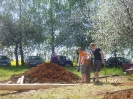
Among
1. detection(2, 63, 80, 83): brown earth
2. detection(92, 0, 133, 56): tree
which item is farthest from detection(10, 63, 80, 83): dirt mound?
detection(92, 0, 133, 56): tree

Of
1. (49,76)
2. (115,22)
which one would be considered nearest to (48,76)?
(49,76)

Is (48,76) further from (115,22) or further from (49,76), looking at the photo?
(115,22)

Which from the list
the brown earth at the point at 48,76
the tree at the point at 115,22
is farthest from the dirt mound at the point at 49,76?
the tree at the point at 115,22

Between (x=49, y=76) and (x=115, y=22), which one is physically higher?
(x=115, y=22)

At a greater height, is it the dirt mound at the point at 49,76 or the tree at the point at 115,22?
the tree at the point at 115,22

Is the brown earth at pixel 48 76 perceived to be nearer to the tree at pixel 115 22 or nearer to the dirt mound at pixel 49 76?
the dirt mound at pixel 49 76

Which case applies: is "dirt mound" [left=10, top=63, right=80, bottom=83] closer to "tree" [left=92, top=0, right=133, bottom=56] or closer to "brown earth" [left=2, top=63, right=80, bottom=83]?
"brown earth" [left=2, top=63, right=80, bottom=83]

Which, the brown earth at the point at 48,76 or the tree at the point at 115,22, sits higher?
the tree at the point at 115,22

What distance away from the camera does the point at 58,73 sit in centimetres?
1581

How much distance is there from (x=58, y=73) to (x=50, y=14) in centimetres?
2660

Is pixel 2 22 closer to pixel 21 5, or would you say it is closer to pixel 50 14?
pixel 21 5

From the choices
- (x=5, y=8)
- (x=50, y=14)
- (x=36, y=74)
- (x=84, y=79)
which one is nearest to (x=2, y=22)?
(x=5, y=8)

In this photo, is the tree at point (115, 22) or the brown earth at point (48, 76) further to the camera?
the tree at point (115, 22)

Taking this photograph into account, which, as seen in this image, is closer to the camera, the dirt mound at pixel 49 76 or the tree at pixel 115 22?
the dirt mound at pixel 49 76
